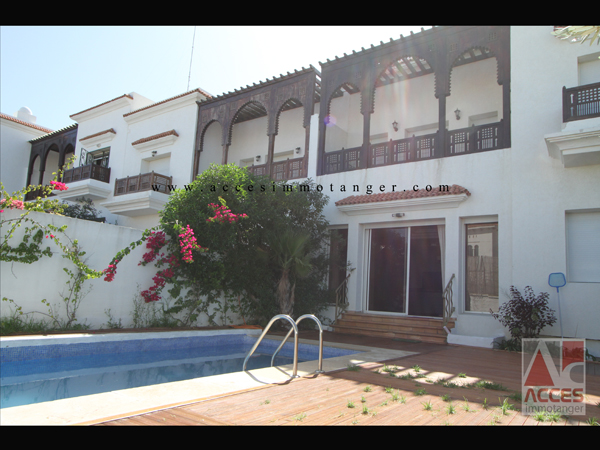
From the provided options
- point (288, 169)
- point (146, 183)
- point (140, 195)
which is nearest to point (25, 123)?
point (146, 183)

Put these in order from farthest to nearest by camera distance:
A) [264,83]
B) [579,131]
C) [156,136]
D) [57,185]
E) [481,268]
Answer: [156,136]
[264,83]
[481,268]
[57,185]
[579,131]

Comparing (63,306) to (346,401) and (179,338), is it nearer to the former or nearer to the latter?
(179,338)

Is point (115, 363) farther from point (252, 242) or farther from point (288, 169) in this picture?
point (288, 169)

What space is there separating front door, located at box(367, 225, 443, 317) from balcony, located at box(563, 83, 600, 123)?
363cm

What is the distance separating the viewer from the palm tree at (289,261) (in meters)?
10.2

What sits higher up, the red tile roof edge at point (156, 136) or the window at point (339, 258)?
the red tile roof edge at point (156, 136)

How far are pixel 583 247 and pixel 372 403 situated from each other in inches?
276

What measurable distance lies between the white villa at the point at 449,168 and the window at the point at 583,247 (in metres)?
0.02

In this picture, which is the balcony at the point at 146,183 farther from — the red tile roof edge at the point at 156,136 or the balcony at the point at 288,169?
the balcony at the point at 288,169

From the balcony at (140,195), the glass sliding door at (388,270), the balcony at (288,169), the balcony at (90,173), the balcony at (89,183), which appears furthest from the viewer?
the balcony at (90,173)

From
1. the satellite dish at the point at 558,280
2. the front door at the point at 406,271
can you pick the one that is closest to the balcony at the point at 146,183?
the front door at the point at 406,271

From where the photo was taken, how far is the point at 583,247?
850 cm

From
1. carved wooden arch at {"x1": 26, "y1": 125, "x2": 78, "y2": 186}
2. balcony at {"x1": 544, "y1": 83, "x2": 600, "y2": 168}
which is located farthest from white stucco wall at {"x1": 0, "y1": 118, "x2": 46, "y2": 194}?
balcony at {"x1": 544, "y1": 83, "x2": 600, "y2": 168}
